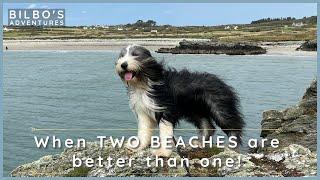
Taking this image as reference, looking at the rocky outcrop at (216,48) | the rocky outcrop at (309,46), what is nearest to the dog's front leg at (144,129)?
the rocky outcrop at (216,48)

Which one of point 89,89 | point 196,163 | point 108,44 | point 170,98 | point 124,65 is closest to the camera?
point 124,65

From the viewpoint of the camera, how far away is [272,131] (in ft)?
37.2

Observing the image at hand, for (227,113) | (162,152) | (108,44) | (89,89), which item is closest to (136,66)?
(162,152)

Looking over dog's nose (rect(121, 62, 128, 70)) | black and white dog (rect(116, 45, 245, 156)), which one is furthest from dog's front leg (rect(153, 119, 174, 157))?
dog's nose (rect(121, 62, 128, 70))

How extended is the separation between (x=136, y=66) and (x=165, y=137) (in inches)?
43.1

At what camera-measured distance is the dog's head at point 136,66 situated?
30.1 ft

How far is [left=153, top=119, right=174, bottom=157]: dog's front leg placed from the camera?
9648mm

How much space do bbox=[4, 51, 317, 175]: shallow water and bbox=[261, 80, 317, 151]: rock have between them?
0.21 metres

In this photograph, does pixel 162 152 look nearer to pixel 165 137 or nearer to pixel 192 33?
pixel 165 137

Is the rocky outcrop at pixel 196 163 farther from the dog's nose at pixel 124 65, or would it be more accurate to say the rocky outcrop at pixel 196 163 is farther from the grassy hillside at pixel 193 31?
the grassy hillside at pixel 193 31

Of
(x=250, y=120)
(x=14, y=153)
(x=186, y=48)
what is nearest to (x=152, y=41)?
(x=186, y=48)

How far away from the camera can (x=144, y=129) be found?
9.88 m

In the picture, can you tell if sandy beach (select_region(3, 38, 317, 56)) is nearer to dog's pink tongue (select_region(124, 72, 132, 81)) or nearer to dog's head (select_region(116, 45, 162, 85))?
dog's head (select_region(116, 45, 162, 85))

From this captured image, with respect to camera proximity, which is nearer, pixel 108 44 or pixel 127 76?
pixel 127 76
